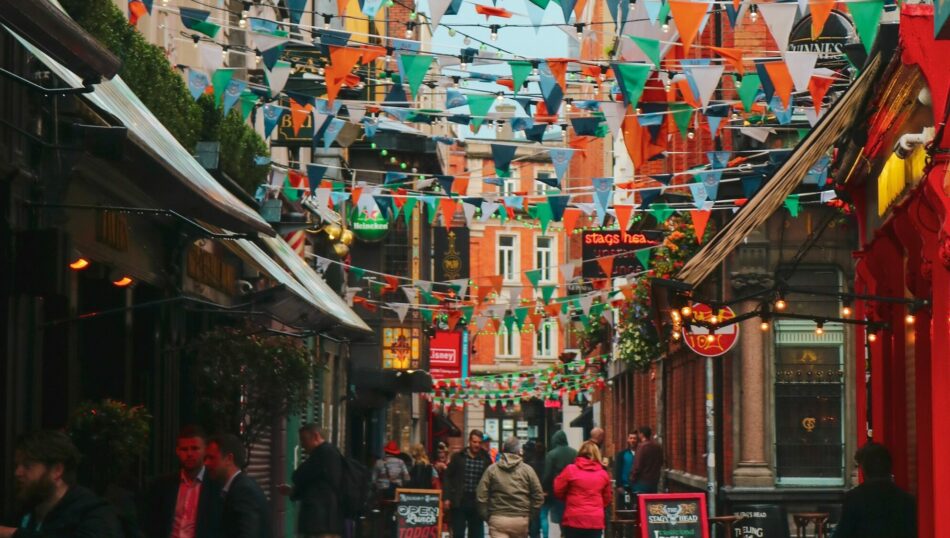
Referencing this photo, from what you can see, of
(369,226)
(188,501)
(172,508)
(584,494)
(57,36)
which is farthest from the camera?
(369,226)

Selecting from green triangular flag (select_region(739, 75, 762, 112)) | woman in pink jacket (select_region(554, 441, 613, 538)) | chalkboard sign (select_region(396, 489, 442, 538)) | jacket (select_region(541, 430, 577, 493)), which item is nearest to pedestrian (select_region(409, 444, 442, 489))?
jacket (select_region(541, 430, 577, 493))

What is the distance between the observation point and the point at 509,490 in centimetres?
2038

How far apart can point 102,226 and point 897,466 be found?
708 centimetres

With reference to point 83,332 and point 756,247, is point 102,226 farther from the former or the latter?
point 756,247

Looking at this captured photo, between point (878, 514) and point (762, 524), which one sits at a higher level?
point (878, 514)

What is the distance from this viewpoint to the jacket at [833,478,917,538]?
11672 mm

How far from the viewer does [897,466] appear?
49.9ft

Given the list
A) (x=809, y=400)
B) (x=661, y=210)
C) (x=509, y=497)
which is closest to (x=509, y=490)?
(x=509, y=497)

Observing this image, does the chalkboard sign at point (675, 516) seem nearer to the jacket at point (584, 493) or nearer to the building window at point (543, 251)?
the jacket at point (584, 493)

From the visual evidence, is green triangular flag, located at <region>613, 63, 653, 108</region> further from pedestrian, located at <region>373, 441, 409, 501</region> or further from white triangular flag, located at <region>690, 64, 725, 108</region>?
pedestrian, located at <region>373, 441, 409, 501</region>

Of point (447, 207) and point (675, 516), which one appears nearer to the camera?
point (675, 516)

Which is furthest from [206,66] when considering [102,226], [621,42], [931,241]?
[931,241]

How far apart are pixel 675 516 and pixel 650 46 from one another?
22.7 feet

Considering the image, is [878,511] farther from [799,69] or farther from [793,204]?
[793,204]
